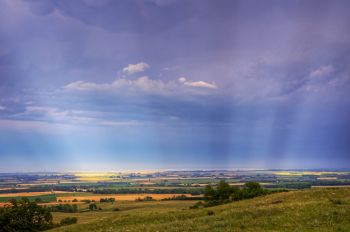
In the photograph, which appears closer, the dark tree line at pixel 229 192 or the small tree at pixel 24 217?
the small tree at pixel 24 217

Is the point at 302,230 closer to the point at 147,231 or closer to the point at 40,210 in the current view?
the point at 147,231

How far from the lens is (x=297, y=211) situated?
1271 inches

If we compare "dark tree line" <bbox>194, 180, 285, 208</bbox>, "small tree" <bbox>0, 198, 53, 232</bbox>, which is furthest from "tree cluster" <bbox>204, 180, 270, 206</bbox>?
"small tree" <bbox>0, 198, 53, 232</bbox>

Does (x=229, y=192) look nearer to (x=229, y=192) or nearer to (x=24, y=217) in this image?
(x=229, y=192)

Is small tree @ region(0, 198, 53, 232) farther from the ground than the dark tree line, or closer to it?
closer to it

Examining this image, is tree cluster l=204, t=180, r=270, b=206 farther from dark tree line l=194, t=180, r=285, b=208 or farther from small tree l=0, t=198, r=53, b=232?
small tree l=0, t=198, r=53, b=232

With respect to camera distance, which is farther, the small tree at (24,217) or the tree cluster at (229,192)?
the tree cluster at (229,192)

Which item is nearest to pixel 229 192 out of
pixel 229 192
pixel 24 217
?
pixel 229 192

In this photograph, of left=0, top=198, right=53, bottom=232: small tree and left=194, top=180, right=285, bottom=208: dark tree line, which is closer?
left=0, top=198, right=53, bottom=232: small tree

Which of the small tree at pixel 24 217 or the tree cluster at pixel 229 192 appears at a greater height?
the tree cluster at pixel 229 192

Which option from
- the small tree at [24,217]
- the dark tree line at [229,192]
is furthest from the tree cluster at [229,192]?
the small tree at [24,217]

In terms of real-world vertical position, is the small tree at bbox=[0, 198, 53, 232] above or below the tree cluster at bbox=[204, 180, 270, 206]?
below

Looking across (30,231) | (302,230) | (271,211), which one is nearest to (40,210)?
(30,231)

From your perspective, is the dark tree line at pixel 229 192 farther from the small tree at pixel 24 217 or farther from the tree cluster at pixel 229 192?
the small tree at pixel 24 217
